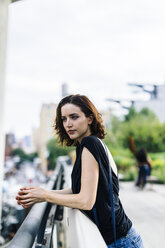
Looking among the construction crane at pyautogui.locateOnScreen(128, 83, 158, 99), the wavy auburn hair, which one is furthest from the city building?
the wavy auburn hair

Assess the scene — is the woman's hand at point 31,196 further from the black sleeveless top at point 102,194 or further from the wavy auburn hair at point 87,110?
the wavy auburn hair at point 87,110

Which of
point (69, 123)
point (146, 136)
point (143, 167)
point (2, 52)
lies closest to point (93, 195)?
point (69, 123)

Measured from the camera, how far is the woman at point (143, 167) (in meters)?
9.34

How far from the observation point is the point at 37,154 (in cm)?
8550

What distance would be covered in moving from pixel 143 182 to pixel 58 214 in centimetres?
777

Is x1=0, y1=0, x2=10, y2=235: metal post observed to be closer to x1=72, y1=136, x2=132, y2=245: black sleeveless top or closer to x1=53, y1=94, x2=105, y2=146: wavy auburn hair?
x1=53, y1=94, x2=105, y2=146: wavy auburn hair

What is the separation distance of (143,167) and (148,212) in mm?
3693

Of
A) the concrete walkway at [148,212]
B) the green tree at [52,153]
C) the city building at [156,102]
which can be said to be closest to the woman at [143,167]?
the concrete walkway at [148,212]

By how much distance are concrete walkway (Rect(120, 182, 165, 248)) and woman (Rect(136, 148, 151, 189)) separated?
13.0 inches

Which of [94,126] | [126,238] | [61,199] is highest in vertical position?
[94,126]

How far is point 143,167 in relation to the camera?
9.52 metres

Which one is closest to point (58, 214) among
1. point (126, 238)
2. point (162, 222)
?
point (126, 238)

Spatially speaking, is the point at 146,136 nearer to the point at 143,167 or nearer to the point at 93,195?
the point at 143,167

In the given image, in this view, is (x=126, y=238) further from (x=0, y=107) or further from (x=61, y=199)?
(x=0, y=107)
